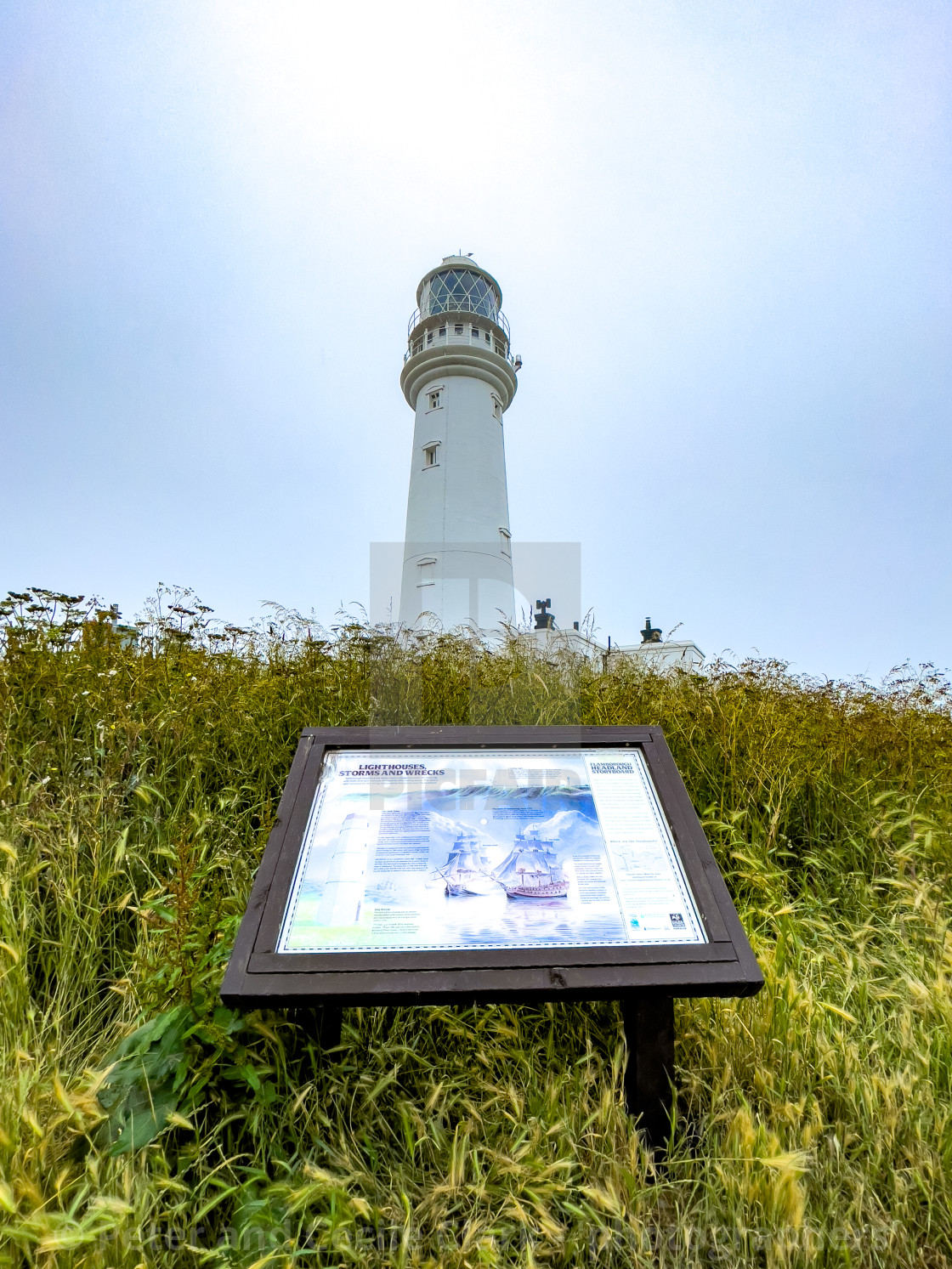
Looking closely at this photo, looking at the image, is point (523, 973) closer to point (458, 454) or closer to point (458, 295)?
point (458, 454)

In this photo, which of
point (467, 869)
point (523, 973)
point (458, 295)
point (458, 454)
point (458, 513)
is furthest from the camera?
point (458, 295)

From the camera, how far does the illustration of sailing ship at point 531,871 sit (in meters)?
2.09

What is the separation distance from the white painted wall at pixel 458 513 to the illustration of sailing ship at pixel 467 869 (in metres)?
12.9

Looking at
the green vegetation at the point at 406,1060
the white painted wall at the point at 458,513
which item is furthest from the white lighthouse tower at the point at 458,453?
the green vegetation at the point at 406,1060

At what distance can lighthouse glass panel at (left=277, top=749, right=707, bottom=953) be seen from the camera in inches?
77.6

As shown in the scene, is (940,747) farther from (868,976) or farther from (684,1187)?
(684,1187)

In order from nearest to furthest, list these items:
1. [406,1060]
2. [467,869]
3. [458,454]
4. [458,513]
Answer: [467,869]
[406,1060]
[458,513]
[458,454]

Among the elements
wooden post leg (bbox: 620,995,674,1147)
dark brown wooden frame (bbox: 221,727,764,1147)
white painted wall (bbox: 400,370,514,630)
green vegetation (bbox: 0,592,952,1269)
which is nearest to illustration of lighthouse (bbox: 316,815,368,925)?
dark brown wooden frame (bbox: 221,727,764,1147)

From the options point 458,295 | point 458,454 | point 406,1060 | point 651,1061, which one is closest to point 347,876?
point 406,1060

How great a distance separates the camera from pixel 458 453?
17.2 m

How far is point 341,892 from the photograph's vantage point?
80.9 inches

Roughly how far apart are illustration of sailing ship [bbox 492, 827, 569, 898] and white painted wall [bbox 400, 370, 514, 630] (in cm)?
1288

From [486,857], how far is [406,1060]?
0.78m

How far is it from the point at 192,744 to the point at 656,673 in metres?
3.24
